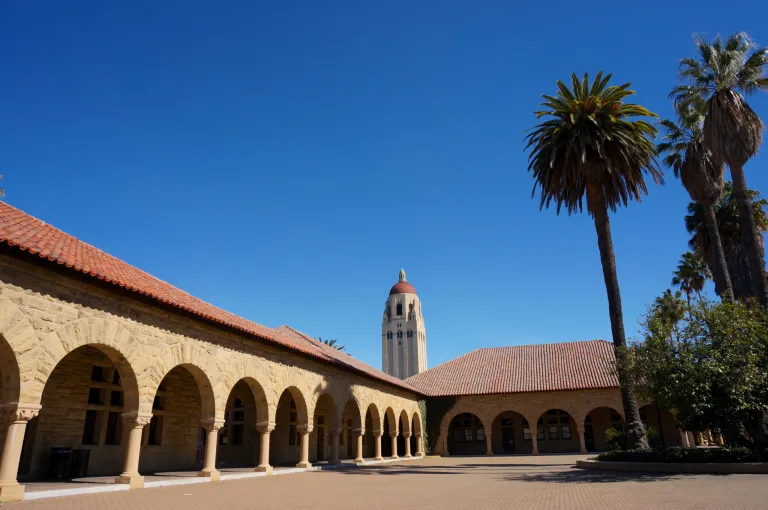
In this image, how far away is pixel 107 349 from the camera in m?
11.8

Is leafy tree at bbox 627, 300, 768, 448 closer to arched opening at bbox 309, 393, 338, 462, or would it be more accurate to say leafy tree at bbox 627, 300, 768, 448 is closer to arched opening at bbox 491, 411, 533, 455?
arched opening at bbox 309, 393, 338, 462

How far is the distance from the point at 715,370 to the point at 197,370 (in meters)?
14.9

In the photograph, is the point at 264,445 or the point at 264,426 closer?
the point at 264,426

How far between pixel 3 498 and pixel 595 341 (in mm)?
38547

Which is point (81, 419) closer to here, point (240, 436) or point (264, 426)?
point (264, 426)

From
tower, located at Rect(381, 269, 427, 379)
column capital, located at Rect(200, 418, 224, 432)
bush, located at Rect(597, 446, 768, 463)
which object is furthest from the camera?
tower, located at Rect(381, 269, 427, 379)

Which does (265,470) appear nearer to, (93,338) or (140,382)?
(140,382)

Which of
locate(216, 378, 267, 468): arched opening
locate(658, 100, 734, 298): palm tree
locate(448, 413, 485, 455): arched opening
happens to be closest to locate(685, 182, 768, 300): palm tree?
locate(658, 100, 734, 298): palm tree

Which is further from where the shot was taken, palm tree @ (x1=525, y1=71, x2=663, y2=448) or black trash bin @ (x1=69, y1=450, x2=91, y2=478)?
palm tree @ (x1=525, y1=71, x2=663, y2=448)

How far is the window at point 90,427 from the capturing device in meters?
14.8

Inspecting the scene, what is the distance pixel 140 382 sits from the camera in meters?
12.3

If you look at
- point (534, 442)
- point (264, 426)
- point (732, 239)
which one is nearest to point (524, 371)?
point (534, 442)

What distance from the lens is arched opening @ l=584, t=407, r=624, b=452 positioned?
114 feet

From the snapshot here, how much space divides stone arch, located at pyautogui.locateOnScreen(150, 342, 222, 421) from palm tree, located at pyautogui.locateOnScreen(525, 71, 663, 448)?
15123mm
